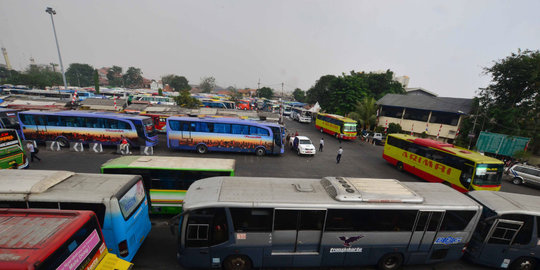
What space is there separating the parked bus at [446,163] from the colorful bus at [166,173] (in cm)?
1209

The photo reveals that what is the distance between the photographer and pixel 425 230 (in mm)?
5789

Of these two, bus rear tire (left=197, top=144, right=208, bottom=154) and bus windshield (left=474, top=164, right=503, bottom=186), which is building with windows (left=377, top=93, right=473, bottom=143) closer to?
bus windshield (left=474, top=164, right=503, bottom=186)

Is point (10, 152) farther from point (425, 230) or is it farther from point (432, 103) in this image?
point (432, 103)

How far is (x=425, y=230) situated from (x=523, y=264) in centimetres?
387

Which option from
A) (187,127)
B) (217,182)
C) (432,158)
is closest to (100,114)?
(187,127)

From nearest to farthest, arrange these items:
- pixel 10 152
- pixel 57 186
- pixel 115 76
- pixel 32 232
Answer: pixel 32 232 → pixel 57 186 → pixel 10 152 → pixel 115 76

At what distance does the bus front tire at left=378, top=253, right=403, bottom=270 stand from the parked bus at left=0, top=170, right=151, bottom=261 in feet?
23.5

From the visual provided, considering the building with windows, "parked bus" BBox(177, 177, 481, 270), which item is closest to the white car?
"parked bus" BBox(177, 177, 481, 270)

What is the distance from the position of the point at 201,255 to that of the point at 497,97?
1241 inches

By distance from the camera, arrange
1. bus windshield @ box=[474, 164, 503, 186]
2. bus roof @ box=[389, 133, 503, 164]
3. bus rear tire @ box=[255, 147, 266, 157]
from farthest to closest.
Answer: bus rear tire @ box=[255, 147, 266, 157], bus roof @ box=[389, 133, 503, 164], bus windshield @ box=[474, 164, 503, 186]

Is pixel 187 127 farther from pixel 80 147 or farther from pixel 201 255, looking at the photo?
pixel 201 255

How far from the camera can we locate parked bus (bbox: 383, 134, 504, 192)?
10305mm

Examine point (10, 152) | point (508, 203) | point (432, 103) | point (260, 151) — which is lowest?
point (260, 151)

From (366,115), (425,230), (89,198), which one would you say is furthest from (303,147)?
(366,115)
